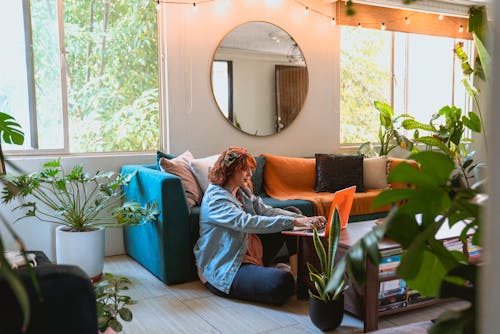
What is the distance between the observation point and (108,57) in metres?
4.44

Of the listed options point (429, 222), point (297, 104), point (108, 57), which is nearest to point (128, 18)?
point (108, 57)

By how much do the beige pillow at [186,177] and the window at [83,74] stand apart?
0.80 meters

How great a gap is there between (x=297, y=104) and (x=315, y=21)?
891 mm

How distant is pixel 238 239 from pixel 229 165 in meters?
0.47

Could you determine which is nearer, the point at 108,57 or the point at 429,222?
the point at 429,222

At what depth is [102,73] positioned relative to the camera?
4426mm

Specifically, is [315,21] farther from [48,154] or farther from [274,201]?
[48,154]

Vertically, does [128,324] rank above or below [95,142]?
below

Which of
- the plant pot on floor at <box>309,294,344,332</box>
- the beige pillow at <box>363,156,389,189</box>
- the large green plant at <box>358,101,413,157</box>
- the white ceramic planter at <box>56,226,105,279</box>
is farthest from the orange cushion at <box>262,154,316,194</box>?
the plant pot on floor at <box>309,294,344,332</box>

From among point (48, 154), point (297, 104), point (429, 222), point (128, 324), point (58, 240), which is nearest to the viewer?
point (429, 222)

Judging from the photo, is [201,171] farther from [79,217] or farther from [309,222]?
[309,222]

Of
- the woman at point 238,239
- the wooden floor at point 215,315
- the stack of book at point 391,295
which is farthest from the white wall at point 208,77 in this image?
the stack of book at point 391,295

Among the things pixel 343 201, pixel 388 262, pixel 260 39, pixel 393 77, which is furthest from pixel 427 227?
pixel 393 77

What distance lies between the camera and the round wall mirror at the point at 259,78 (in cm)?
487
